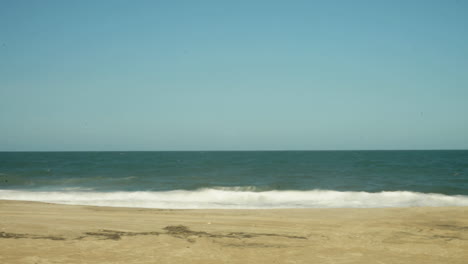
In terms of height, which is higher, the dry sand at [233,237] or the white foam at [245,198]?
the dry sand at [233,237]

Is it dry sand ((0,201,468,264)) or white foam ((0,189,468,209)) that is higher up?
dry sand ((0,201,468,264))

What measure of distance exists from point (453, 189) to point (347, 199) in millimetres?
7991

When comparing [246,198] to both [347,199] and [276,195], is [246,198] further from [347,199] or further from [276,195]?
[347,199]

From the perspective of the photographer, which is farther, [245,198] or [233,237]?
[245,198]

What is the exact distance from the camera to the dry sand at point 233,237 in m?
7.75

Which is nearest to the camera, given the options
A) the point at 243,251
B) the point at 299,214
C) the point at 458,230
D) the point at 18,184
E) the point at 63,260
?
the point at 63,260

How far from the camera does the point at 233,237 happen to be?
30.9 ft

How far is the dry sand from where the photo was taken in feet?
25.4

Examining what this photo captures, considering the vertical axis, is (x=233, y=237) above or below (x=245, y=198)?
above

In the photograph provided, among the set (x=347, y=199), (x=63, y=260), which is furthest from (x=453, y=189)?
(x=63, y=260)

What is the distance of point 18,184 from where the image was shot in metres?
29.2

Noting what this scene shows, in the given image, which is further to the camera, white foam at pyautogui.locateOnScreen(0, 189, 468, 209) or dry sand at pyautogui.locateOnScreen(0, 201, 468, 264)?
white foam at pyautogui.locateOnScreen(0, 189, 468, 209)

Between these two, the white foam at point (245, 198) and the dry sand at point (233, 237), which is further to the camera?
the white foam at point (245, 198)

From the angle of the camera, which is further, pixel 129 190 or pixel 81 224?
Result: pixel 129 190
